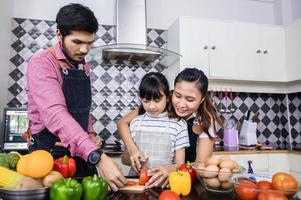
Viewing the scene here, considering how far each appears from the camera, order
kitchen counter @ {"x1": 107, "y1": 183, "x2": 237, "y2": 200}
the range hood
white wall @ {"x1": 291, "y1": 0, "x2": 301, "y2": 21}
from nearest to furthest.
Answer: kitchen counter @ {"x1": 107, "y1": 183, "x2": 237, "y2": 200} < the range hood < white wall @ {"x1": 291, "y1": 0, "x2": 301, "y2": 21}

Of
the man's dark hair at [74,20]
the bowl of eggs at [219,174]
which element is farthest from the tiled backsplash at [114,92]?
the bowl of eggs at [219,174]

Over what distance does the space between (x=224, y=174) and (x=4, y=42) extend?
206cm

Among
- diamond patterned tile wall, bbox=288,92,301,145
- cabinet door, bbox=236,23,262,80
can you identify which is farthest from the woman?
diamond patterned tile wall, bbox=288,92,301,145

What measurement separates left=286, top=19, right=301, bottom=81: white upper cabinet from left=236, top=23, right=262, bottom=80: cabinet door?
0.99 feet

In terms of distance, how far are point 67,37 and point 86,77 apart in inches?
9.5

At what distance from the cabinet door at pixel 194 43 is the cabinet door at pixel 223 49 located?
0.19ft

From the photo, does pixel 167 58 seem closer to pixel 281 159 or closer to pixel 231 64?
pixel 231 64

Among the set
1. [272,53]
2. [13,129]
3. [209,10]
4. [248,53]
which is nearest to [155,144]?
[13,129]

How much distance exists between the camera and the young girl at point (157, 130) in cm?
128

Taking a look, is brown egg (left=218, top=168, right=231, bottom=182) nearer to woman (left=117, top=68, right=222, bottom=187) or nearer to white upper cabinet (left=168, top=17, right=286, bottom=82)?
woman (left=117, top=68, right=222, bottom=187)

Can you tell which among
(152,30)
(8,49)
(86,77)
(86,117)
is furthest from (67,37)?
(152,30)

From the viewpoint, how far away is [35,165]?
2.04ft

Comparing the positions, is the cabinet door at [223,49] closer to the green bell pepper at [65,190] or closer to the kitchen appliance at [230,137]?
the kitchen appliance at [230,137]

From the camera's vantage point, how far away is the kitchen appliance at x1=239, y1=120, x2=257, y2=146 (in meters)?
2.41
